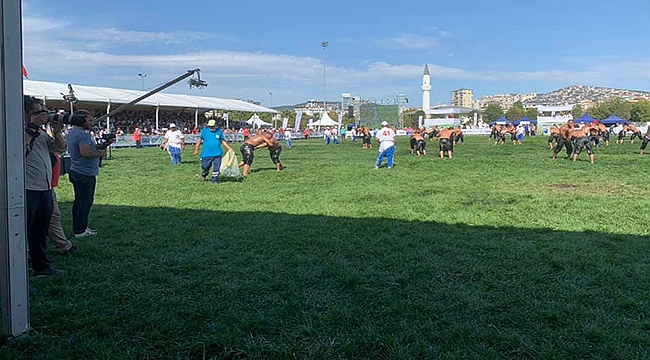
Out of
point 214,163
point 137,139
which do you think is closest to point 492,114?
point 137,139

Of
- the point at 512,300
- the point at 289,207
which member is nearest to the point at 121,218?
the point at 289,207

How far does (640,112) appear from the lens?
9831 cm

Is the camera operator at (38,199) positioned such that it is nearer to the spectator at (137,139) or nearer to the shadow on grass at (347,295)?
the shadow on grass at (347,295)

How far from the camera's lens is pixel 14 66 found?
Answer: 311 centimetres

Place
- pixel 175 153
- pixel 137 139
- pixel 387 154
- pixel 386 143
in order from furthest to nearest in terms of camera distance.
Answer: pixel 137 139
pixel 175 153
pixel 387 154
pixel 386 143

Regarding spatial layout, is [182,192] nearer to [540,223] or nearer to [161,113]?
[540,223]

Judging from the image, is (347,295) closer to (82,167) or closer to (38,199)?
(38,199)

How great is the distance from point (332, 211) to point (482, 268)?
12.0ft

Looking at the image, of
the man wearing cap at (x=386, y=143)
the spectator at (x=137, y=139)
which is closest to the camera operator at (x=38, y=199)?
the man wearing cap at (x=386, y=143)

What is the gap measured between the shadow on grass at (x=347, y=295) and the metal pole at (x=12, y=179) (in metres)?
0.27

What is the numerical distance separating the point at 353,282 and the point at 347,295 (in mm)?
319

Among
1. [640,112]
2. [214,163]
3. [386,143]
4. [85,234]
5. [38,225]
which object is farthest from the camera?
[640,112]

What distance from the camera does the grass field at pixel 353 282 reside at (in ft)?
11.1

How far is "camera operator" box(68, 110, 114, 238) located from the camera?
20.6ft
